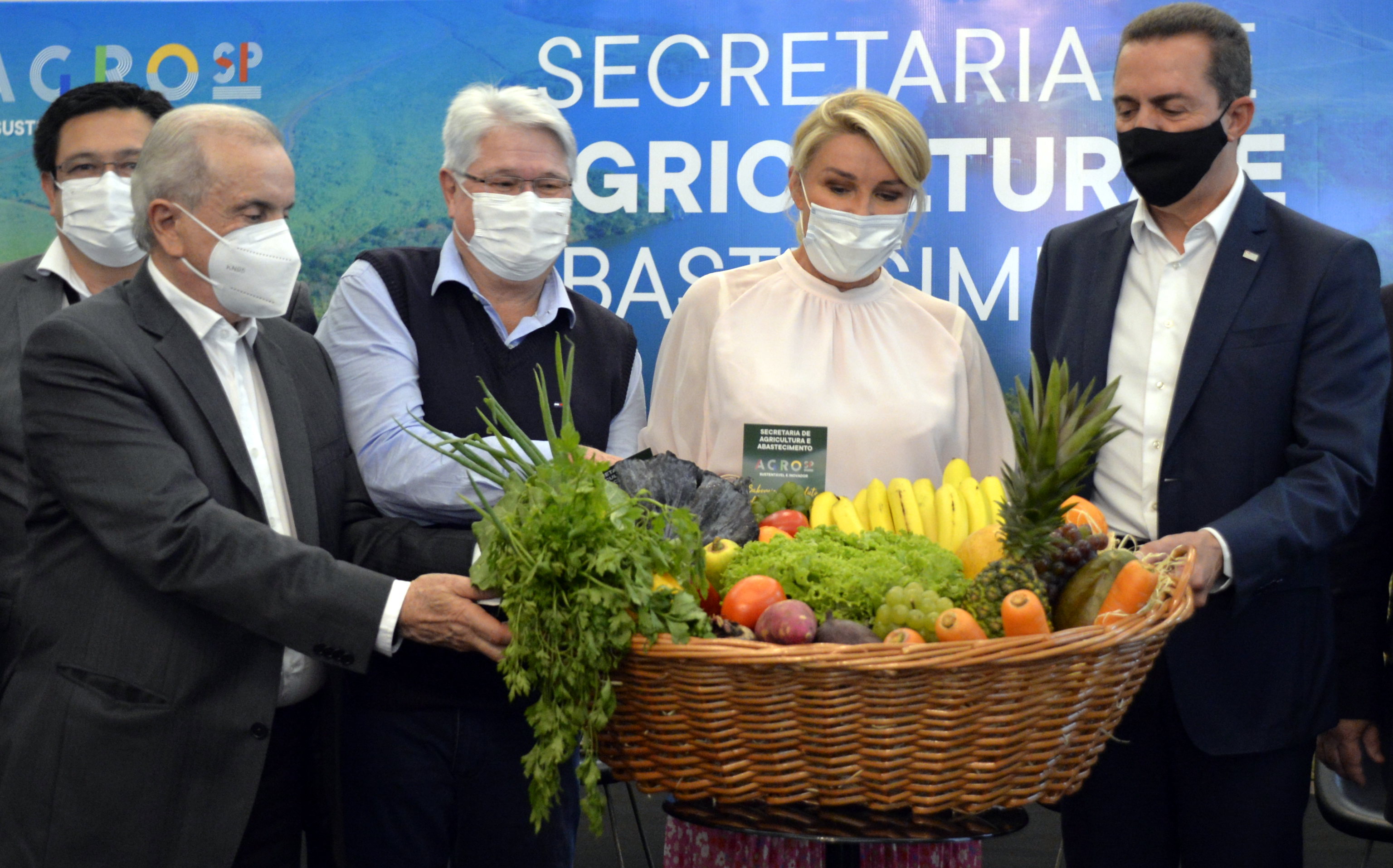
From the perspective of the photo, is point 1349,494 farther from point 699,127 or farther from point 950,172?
point 699,127

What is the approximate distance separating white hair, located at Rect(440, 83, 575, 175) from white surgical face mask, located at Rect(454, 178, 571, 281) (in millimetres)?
64

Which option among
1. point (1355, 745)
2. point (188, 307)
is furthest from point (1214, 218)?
point (188, 307)

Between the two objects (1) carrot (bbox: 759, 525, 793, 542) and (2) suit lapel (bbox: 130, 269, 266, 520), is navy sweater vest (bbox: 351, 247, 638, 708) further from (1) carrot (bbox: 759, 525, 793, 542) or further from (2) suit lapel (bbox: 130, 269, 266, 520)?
(1) carrot (bbox: 759, 525, 793, 542)

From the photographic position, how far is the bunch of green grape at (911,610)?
1.54 metres

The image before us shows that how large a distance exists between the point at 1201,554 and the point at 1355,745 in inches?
35.4

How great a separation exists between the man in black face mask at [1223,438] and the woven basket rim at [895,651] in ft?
2.10

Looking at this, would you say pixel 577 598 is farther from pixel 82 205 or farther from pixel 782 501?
pixel 82 205

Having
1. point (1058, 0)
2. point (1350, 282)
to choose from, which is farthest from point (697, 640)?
point (1058, 0)

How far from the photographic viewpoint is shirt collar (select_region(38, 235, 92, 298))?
2846 mm

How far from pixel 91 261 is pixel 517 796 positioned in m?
1.60

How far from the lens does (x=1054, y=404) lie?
5.33 feet

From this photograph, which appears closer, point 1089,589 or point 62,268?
point 1089,589

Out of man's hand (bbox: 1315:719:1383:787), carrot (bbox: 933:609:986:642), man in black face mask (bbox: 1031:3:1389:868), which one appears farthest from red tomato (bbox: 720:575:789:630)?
man's hand (bbox: 1315:719:1383:787)

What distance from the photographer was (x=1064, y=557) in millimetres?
1673
